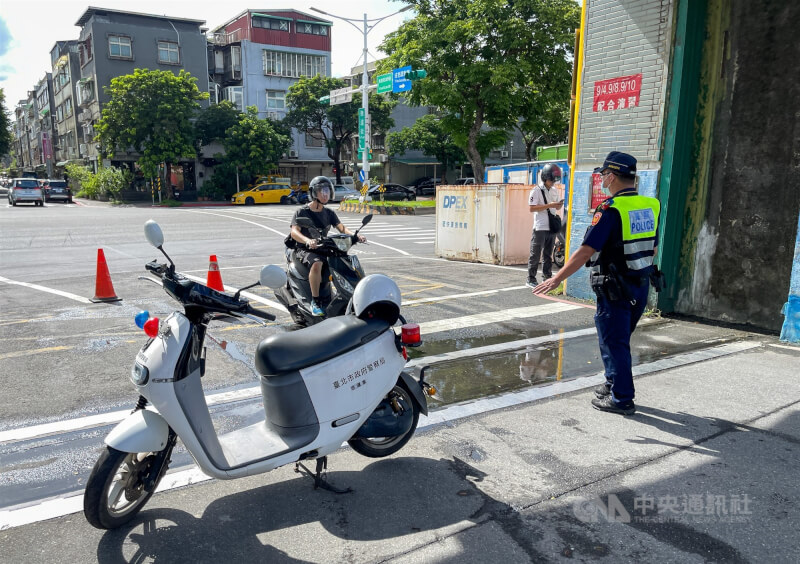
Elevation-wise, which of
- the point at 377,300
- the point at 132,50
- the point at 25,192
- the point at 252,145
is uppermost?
the point at 132,50

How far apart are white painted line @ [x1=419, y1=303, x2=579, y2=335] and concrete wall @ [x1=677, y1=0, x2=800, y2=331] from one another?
1747 millimetres

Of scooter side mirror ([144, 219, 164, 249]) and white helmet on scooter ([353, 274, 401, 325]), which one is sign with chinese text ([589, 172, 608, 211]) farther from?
scooter side mirror ([144, 219, 164, 249])

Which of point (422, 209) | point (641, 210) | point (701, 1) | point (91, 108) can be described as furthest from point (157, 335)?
point (91, 108)

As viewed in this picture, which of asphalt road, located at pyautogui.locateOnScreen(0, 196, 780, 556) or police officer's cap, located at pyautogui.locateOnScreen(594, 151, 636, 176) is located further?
police officer's cap, located at pyautogui.locateOnScreen(594, 151, 636, 176)

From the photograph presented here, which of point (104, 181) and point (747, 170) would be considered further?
point (104, 181)

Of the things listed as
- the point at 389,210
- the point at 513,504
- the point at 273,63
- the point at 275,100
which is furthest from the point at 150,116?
the point at 513,504

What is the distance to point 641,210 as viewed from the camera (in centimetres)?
423

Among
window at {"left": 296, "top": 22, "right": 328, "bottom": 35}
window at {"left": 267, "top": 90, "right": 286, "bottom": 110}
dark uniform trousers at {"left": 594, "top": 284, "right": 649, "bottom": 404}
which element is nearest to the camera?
dark uniform trousers at {"left": 594, "top": 284, "right": 649, "bottom": 404}

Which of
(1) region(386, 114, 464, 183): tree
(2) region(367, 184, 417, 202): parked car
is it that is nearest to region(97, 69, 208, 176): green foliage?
(2) region(367, 184, 417, 202): parked car

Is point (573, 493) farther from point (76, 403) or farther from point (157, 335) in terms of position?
point (76, 403)

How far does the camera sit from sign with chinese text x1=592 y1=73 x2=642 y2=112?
7.34 m

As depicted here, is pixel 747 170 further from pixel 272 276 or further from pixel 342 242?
pixel 272 276

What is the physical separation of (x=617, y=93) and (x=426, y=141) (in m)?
42.8

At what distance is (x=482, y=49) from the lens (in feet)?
89.5
